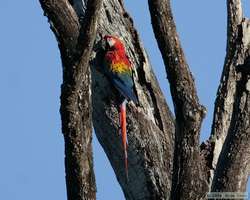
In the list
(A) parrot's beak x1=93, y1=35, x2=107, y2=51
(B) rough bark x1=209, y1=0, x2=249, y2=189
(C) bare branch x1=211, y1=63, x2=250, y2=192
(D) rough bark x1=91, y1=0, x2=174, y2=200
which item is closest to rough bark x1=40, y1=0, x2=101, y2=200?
(C) bare branch x1=211, y1=63, x2=250, y2=192

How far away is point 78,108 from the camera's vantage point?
3410 millimetres

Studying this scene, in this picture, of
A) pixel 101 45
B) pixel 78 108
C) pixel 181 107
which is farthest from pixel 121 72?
pixel 78 108

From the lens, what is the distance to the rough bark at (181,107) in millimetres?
3695

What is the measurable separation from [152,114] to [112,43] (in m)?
0.68

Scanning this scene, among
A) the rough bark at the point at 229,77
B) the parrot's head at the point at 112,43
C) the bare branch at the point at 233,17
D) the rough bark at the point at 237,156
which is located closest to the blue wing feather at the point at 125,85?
the parrot's head at the point at 112,43

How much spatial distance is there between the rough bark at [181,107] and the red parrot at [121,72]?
0.87m

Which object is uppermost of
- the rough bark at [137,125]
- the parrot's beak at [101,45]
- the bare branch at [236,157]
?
the parrot's beak at [101,45]

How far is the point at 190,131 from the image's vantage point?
369 centimetres

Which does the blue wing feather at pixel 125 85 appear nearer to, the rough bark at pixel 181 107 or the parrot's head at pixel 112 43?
the parrot's head at pixel 112 43

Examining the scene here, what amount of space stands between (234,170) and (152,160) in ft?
2.98

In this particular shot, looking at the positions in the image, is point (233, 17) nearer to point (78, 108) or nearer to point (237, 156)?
point (237, 156)

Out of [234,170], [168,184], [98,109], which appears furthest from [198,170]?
[98,109]

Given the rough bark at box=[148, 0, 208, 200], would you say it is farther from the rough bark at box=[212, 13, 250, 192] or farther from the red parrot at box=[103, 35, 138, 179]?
the red parrot at box=[103, 35, 138, 179]

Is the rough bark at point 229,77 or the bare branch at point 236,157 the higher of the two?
the rough bark at point 229,77
